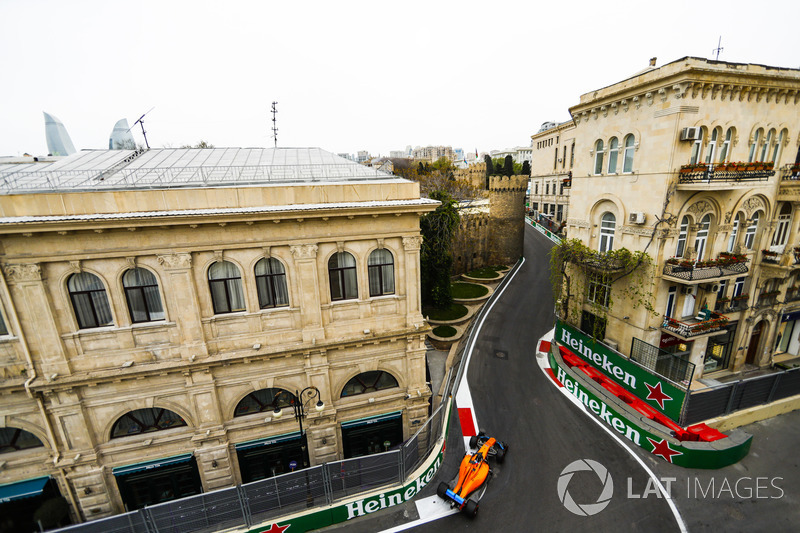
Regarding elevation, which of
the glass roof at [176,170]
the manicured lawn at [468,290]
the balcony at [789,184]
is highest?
the glass roof at [176,170]

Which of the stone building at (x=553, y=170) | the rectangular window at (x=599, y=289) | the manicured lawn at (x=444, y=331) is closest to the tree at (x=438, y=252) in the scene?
the manicured lawn at (x=444, y=331)

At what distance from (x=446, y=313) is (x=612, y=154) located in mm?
16616

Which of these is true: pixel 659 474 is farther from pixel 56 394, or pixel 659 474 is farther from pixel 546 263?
pixel 546 263

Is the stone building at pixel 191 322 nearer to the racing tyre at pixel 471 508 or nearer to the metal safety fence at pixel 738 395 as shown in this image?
the racing tyre at pixel 471 508

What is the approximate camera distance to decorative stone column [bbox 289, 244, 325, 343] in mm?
12172

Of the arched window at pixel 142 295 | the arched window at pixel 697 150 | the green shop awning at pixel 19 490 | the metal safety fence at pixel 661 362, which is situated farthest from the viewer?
the metal safety fence at pixel 661 362

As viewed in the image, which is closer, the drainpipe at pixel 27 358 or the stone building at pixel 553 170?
the drainpipe at pixel 27 358

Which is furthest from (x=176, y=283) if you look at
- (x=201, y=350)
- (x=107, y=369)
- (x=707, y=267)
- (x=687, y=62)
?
(x=707, y=267)

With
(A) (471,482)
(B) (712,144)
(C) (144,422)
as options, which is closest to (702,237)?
(B) (712,144)

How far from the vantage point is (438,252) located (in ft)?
92.8

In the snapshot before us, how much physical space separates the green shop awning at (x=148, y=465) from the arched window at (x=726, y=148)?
28.6 meters

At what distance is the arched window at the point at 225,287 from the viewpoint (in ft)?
39.3

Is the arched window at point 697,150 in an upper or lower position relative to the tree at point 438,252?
upper

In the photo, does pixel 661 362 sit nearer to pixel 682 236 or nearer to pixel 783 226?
pixel 682 236
